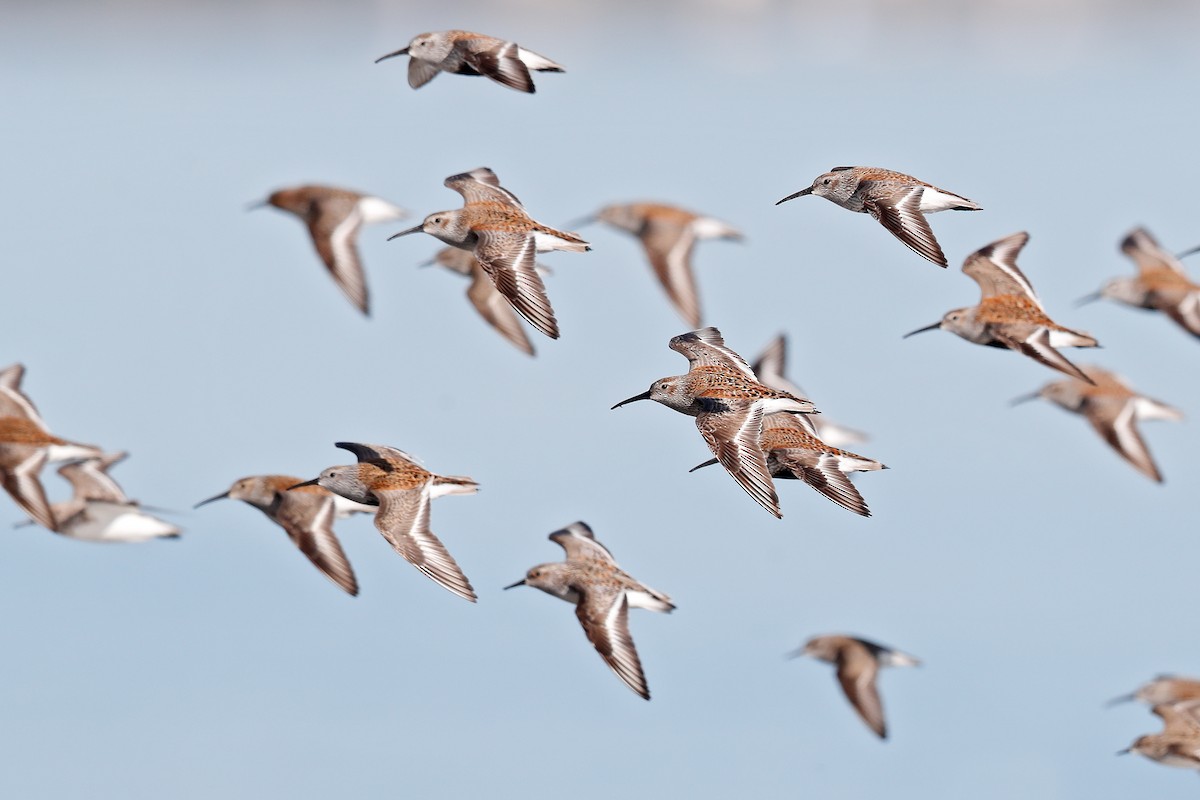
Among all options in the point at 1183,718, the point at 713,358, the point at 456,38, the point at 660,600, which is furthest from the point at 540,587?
the point at 1183,718

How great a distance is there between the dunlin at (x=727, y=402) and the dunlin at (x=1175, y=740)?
546 centimetres

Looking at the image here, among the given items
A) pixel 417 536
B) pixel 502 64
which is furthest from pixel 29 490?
pixel 502 64

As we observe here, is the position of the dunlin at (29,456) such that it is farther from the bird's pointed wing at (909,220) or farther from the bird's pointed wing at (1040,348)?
the bird's pointed wing at (1040,348)

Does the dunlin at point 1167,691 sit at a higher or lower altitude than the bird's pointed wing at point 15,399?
higher

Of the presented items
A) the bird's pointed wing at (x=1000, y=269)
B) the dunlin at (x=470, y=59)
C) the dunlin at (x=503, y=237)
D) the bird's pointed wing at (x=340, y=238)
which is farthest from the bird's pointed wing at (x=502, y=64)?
the bird's pointed wing at (x=1000, y=269)

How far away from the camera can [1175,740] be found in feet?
56.1

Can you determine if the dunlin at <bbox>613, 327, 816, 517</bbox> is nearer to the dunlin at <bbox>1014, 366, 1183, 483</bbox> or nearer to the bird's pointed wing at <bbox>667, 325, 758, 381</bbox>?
the bird's pointed wing at <bbox>667, 325, 758, 381</bbox>

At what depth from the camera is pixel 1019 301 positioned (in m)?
15.4

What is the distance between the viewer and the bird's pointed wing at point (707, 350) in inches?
557

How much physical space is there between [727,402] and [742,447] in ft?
2.21

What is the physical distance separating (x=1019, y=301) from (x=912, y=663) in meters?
3.81

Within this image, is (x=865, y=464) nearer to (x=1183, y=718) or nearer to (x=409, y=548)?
(x=409, y=548)

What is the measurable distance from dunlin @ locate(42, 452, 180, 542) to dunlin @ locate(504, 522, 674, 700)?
4.30 metres

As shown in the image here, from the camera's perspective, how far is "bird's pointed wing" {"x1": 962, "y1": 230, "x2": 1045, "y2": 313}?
1570cm
